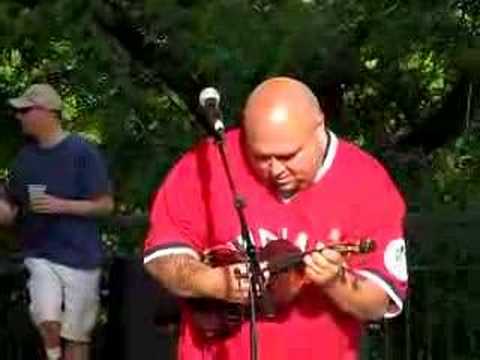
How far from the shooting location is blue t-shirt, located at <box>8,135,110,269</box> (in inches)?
279

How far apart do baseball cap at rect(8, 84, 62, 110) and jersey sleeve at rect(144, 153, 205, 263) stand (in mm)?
2920

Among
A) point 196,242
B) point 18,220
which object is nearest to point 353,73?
point 18,220

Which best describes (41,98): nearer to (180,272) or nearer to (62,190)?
(62,190)

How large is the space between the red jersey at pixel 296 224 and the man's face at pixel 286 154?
57 mm

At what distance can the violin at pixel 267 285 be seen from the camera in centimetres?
394

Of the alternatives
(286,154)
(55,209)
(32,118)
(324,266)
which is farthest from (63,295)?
(324,266)

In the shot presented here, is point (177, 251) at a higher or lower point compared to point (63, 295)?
lower

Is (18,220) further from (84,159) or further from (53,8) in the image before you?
(53,8)

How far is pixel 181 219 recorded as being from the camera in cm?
415

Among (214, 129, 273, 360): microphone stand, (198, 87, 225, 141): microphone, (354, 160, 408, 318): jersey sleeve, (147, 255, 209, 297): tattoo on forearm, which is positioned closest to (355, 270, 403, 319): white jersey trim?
(354, 160, 408, 318): jersey sleeve

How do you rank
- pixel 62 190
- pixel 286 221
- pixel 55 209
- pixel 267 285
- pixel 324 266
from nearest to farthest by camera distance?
pixel 324 266 < pixel 267 285 < pixel 286 221 < pixel 55 209 < pixel 62 190

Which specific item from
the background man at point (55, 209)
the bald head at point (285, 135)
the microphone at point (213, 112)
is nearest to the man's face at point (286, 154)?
the bald head at point (285, 135)

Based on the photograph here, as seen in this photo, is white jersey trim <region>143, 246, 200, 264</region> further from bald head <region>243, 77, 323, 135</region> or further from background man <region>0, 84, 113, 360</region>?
background man <region>0, 84, 113, 360</region>

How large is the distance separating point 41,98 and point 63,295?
87cm
